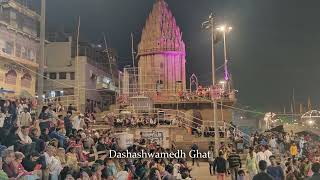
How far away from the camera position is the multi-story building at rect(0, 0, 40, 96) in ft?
113

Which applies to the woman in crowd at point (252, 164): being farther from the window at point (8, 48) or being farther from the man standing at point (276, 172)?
the window at point (8, 48)

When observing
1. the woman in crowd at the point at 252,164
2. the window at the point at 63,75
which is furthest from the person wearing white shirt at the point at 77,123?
the window at the point at 63,75

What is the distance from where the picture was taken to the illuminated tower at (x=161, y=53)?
39750 mm

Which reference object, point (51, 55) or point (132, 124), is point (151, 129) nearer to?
point (132, 124)

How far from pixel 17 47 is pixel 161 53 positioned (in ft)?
45.9

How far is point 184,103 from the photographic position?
1332 inches

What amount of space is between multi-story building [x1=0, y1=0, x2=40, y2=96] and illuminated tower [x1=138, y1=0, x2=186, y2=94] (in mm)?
11044

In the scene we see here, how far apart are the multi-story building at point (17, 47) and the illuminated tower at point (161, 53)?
1104 centimetres

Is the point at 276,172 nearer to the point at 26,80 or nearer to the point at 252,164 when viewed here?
the point at 252,164

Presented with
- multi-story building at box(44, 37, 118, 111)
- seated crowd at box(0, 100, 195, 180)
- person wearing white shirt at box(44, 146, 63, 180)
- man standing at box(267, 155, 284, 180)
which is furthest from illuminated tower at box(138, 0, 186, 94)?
person wearing white shirt at box(44, 146, 63, 180)

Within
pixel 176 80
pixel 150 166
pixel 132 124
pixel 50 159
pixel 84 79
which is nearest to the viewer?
pixel 50 159

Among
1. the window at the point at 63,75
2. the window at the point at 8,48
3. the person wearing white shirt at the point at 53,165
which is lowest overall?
the person wearing white shirt at the point at 53,165

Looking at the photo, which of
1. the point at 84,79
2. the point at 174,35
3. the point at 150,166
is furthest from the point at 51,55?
the point at 150,166

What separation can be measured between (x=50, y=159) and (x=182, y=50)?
1271 inches
